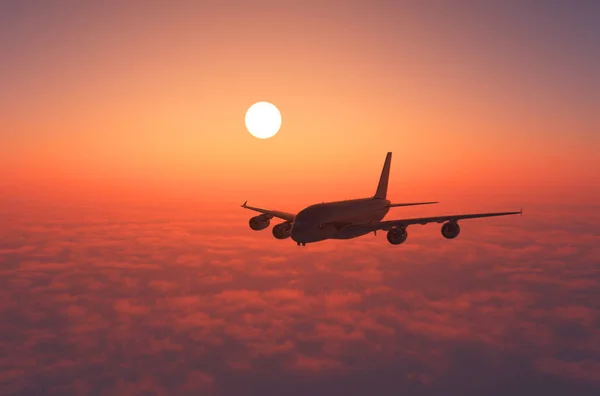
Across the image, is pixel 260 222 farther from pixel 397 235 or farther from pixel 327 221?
pixel 397 235

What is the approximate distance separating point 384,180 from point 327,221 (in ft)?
84.5

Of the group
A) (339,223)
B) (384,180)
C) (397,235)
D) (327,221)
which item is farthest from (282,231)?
(384,180)

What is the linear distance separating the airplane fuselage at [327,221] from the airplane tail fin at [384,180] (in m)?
12.8

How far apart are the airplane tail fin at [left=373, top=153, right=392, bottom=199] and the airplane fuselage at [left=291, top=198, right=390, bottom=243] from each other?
12754 mm

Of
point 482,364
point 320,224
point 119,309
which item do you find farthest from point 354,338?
point 320,224

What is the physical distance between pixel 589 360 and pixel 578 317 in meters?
19.9

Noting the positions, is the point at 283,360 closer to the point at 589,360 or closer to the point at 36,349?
the point at 36,349

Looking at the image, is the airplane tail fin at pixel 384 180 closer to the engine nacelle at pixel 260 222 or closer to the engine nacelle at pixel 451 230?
the engine nacelle at pixel 451 230

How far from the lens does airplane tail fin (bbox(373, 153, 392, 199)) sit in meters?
69.8

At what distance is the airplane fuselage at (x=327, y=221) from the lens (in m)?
47.2

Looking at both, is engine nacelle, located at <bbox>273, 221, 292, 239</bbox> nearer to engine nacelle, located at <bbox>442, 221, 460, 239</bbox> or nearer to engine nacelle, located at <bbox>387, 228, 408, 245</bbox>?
engine nacelle, located at <bbox>387, 228, 408, 245</bbox>

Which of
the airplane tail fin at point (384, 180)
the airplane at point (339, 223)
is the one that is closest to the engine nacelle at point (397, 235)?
the airplane at point (339, 223)

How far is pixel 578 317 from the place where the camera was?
600 ft

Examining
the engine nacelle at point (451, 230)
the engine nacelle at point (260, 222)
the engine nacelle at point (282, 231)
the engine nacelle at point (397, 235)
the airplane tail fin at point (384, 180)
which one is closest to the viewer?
the engine nacelle at point (397, 235)
